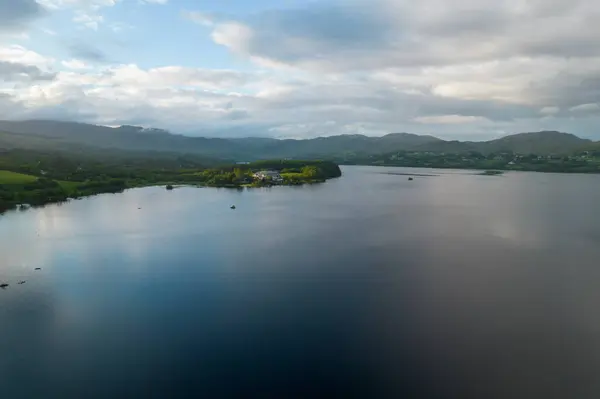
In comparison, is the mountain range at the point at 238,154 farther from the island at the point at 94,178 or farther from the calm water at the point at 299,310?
the calm water at the point at 299,310

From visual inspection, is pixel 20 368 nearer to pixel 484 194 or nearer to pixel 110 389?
pixel 110 389

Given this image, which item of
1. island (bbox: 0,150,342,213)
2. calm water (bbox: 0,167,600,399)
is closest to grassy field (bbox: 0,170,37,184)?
island (bbox: 0,150,342,213)

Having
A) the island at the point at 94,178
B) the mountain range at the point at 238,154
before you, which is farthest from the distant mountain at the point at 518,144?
the island at the point at 94,178

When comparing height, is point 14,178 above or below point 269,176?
above

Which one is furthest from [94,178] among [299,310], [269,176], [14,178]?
[299,310]

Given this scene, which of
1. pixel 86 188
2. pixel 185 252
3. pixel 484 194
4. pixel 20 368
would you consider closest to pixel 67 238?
pixel 185 252

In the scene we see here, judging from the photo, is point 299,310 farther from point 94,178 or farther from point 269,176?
point 269,176
